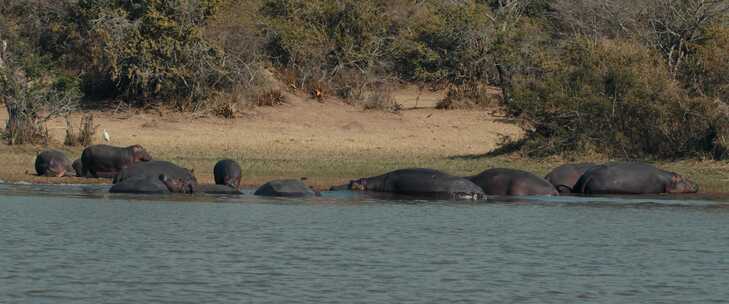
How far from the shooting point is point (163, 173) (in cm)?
1934

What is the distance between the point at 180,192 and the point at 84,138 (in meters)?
6.92

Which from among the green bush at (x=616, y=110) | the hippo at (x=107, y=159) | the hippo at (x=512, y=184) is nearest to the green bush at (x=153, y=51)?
the hippo at (x=107, y=159)

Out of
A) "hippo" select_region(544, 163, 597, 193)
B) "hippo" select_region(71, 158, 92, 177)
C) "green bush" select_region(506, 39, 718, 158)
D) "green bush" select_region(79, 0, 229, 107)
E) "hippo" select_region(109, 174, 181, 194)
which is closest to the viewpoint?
"hippo" select_region(109, 174, 181, 194)

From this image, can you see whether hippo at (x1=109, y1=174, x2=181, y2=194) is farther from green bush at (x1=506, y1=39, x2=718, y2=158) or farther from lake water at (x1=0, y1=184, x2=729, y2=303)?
green bush at (x1=506, y1=39, x2=718, y2=158)

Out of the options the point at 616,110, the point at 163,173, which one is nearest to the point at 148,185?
the point at 163,173

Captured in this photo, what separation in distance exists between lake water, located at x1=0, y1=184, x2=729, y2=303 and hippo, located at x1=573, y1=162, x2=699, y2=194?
0.66m

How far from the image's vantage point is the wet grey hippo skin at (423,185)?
62.8 ft

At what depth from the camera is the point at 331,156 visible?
24.8 m

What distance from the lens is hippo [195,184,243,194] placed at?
1911cm

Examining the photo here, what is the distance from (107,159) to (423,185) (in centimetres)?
541

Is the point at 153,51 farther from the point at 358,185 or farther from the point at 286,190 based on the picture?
the point at 286,190

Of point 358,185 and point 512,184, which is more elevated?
point 512,184

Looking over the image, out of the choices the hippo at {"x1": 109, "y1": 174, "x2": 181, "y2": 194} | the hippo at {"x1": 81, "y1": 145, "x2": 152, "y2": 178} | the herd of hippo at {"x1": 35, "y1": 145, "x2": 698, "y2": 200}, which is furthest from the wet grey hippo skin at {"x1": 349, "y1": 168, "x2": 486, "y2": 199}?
the hippo at {"x1": 81, "y1": 145, "x2": 152, "y2": 178}

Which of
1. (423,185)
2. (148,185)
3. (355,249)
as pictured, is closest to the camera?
(355,249)
